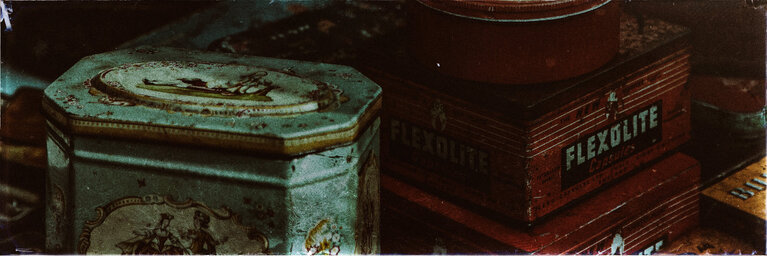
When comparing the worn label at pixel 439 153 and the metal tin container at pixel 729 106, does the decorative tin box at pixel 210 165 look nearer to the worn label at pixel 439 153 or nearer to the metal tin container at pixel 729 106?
the worn label at pixel 439 153

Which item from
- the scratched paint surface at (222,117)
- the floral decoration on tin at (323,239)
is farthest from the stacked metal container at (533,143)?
the floral decoration on tin at (323,239)

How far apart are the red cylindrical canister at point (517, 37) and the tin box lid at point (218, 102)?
0.15 meters

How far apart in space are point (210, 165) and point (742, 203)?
932 millimetres

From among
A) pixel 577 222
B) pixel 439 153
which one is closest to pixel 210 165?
pixel 439 153

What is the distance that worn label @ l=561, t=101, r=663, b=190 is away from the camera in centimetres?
159

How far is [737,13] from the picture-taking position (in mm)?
1827

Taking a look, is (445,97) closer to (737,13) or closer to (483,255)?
(483,255)

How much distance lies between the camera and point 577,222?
1608mm

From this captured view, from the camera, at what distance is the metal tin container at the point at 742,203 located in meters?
1.72

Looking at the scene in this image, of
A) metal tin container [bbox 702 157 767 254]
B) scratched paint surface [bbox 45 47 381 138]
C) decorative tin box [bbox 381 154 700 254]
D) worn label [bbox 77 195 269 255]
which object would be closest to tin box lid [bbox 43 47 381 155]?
scratched paint surface [bbox 45 47 381 138]

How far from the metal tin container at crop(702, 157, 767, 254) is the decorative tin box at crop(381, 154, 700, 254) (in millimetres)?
34

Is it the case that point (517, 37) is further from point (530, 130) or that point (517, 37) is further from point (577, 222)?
point (577, 222)

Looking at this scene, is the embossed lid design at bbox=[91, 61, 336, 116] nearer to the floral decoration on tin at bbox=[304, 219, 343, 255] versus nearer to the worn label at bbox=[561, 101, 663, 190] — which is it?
the floral decoration on tin at bbox=[304, 219, 343, 255]

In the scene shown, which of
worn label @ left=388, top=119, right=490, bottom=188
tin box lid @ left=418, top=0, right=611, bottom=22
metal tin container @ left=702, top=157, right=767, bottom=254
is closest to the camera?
tin box lid @ left=418, top=0, right=611, bottom=22
